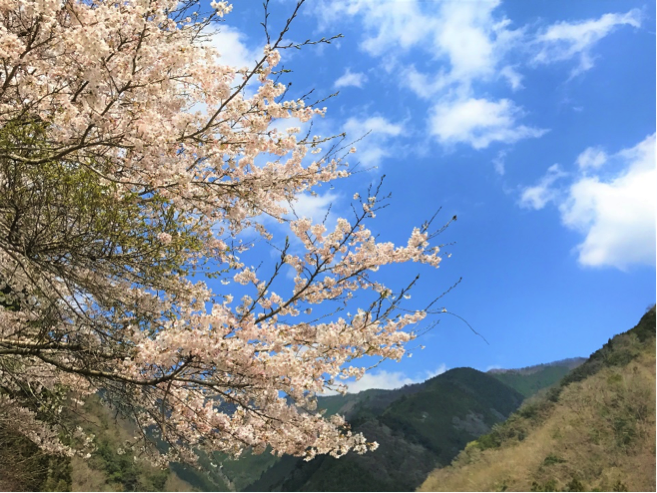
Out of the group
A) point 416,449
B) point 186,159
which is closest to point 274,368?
point 186,159

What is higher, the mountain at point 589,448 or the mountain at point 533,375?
the mountain at point 533,375

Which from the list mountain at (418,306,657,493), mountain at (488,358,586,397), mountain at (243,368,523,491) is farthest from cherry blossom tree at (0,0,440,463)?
mountain at (488,358,586,397)

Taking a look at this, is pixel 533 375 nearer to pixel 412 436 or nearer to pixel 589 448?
pixel 412 436

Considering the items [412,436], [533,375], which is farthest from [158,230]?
[533,375]

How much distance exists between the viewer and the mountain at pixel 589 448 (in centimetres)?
1499

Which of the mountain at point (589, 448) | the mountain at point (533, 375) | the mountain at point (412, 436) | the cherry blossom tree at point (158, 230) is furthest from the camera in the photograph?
the mountain at point (533, 375)

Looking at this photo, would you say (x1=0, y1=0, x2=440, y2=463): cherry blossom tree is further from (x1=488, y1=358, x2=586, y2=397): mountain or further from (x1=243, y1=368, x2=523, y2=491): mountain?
(x1=488, y1=358, x2=586, y2=397): mountain

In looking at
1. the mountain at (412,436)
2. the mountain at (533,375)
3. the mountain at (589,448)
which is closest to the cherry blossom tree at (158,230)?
the mountain at (589,448)

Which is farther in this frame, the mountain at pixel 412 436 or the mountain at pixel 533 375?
the mountain at pixel 533 375

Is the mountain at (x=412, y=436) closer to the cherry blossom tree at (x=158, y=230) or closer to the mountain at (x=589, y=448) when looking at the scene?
the mountain at (x=589, y=448)

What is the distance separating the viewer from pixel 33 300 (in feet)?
19.0

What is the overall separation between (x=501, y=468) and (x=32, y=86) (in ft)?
72.9

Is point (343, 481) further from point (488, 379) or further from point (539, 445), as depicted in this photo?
point (488, 379)

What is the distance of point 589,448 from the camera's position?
17641 millimetres
